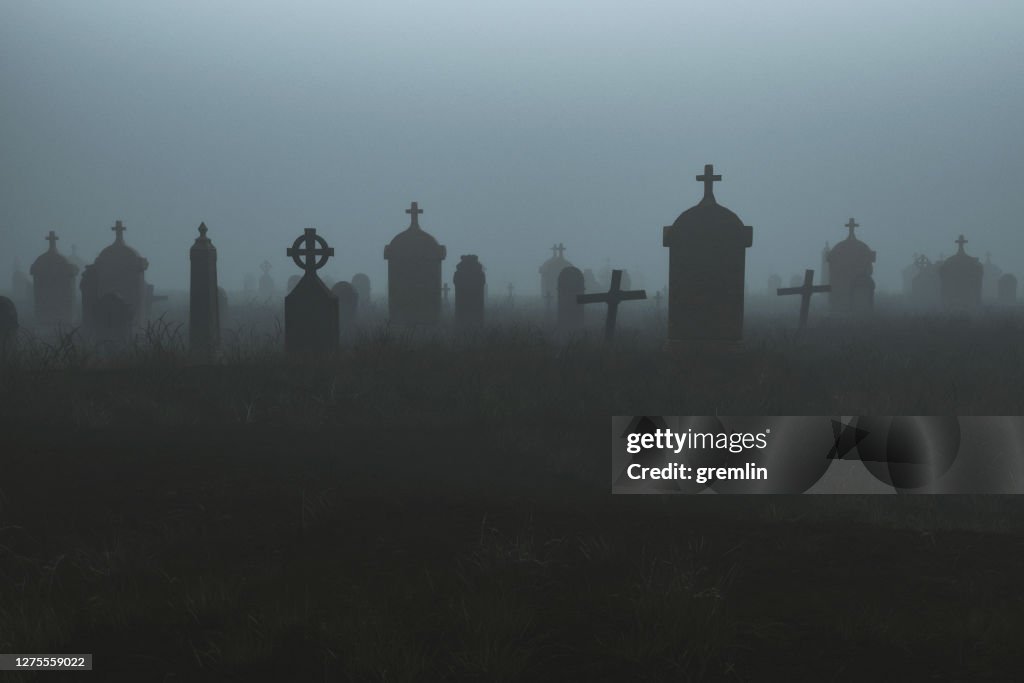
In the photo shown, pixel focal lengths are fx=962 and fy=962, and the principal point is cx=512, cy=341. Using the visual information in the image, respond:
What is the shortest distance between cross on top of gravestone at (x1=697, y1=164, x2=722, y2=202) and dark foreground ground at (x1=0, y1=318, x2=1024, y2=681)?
5.70m

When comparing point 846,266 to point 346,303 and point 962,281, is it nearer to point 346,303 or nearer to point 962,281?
point 962,281

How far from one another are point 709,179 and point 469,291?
674cm

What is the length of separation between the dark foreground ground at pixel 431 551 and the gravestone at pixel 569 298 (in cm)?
1089

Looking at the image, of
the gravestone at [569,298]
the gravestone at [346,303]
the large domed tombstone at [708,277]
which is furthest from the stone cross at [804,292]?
the gravestone at [346,303]

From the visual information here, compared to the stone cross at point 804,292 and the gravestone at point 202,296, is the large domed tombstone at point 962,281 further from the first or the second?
the gravestone at point 202,296

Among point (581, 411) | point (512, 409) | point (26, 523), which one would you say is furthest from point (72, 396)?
point (581, 411)

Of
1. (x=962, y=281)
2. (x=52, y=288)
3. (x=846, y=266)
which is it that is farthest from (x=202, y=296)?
(x=962, y=281)

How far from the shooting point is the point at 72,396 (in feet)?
25.5

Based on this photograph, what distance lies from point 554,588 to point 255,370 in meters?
5.74

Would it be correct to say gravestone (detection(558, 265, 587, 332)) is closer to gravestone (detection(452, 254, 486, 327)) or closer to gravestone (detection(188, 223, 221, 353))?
gravestone (detection(452, 254, 486, 327))

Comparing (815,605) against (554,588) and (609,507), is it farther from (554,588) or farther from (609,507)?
(609,507)

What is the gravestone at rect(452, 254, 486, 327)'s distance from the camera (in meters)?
18.7

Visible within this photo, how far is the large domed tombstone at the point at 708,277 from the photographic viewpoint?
13.2 meters

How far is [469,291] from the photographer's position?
63.2 feet
